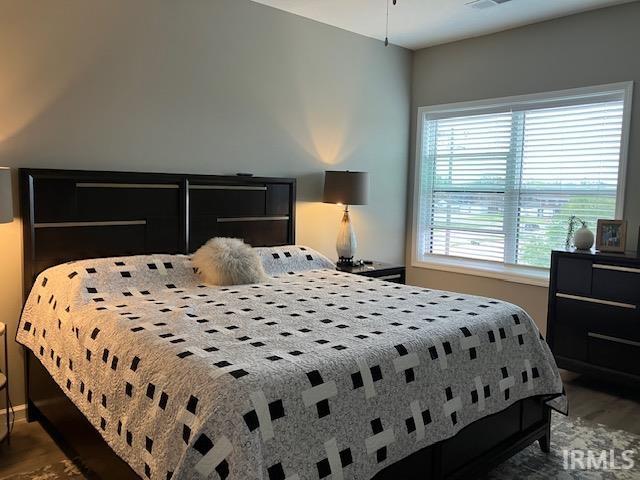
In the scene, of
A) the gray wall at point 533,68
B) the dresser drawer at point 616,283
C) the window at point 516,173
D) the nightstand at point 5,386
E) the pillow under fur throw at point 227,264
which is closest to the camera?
the nightstand at point 5,386

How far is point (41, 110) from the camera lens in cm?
292

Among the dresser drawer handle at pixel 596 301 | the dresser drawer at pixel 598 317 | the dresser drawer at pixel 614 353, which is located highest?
the dresser drawer handle at pixel 596 301

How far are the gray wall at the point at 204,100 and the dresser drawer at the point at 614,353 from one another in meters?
1.95

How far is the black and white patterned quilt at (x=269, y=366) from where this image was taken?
1552mm

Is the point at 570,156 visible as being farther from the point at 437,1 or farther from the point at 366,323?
the point at 366,323

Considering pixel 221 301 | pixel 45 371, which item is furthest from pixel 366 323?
pixel 45 371

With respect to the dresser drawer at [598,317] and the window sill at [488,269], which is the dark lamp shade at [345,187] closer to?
the window sill at [488,269]

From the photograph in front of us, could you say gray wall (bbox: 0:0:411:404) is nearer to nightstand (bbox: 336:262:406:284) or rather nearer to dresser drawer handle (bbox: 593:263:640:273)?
nightstand (bbox: 336:262:406:284)

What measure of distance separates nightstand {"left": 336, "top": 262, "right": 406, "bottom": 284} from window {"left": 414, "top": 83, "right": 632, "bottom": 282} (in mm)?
952

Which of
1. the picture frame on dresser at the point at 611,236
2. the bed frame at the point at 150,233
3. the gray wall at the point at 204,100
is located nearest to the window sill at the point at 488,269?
the gray wall at the point at 204,100

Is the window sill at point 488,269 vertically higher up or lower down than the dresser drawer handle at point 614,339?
higher up

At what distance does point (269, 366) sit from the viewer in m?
1.70

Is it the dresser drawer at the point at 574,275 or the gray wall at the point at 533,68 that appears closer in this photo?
the dresser drawer at the point at 574,275

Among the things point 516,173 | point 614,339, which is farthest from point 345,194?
point 614,339
